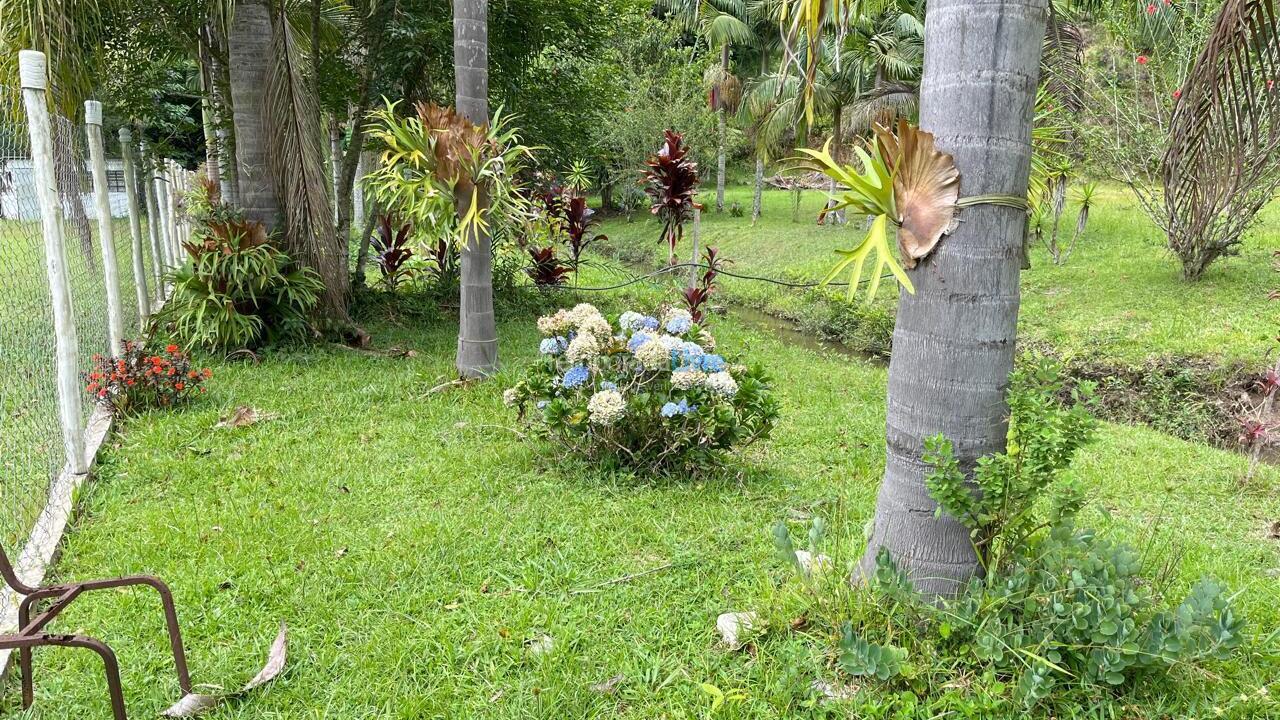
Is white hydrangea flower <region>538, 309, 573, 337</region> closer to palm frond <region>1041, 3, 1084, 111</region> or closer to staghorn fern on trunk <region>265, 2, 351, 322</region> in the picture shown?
staghorn fern on trunk <region>265, 2, 351, 322</region>

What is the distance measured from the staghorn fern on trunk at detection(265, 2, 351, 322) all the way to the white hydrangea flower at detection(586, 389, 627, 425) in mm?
4317

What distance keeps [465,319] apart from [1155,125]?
1094cm

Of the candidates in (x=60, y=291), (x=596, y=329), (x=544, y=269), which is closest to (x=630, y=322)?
(x=596, y=329)

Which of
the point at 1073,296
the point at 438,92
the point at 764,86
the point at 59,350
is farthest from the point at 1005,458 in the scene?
the point at 764,86

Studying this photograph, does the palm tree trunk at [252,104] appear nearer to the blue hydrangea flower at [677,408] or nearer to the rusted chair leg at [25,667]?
the blue hydrangea flower at [677,408]

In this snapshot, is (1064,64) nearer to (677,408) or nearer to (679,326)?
(679,326)

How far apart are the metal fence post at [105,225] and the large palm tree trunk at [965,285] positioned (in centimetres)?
567

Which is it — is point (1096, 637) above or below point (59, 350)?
below

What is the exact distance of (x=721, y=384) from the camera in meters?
3.78

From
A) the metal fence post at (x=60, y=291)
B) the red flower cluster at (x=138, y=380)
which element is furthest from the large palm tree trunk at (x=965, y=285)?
the red flower cluster at (x=138, y=380)

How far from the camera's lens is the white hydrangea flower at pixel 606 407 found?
3756 mm

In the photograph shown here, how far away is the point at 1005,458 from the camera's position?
2.14m

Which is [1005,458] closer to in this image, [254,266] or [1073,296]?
[254,266]

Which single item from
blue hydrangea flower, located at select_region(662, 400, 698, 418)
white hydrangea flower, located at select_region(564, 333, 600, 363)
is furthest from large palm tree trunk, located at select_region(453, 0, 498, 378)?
blue hydrangea flower, located at select_region(662, 400, 698, 418)
